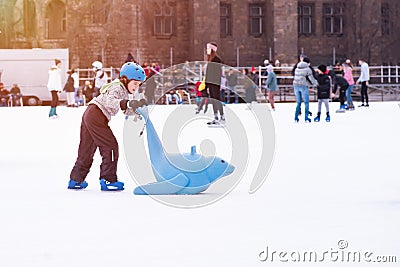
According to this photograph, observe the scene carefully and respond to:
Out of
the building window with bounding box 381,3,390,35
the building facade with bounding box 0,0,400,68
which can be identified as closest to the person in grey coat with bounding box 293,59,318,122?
the building facade with bounding box 0,0,400,68

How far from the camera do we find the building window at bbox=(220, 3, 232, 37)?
1182 inches

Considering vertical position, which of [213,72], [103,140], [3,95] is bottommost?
[103,140]

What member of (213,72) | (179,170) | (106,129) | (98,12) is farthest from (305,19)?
(179,170)

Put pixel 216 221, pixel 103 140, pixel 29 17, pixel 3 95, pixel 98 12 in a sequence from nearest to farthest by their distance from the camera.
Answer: pixel 216 221
pixel 103 140
pixel 3 95
pixel 98 12
pixel 29 17

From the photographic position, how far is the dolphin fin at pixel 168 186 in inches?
174

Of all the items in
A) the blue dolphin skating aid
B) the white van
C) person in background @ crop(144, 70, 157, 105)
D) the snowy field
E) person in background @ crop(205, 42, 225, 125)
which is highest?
the white van

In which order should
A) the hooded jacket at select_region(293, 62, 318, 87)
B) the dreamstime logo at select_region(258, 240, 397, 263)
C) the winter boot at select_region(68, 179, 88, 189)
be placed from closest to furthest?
the dreamstime logo at select_region(258, 240, 397, 263) < the winter boot at select_region(68, 179, 88, 189) < the hooded jacket at select_region(293, 62, 318, 87)

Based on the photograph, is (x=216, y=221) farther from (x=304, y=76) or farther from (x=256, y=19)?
(x=256, y=19)

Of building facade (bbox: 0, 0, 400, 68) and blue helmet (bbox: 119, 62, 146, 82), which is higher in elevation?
building facade (bbox: 0, 0, 400, 68)

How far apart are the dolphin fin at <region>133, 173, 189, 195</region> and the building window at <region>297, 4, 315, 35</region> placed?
26614mm

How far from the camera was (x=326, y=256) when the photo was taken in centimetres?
284

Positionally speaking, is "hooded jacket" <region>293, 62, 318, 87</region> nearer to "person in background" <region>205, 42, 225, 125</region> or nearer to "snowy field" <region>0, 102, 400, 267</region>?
"person in background" <region>205, 42, 225, 125</region>

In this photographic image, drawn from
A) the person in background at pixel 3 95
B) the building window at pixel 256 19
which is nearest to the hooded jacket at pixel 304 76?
the person in background at pixel 3 95

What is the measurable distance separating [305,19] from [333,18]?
3.94ft
